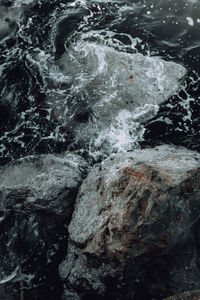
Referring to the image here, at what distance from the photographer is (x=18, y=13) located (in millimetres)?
9117

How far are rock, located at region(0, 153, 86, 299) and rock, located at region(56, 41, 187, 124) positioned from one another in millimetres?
2118

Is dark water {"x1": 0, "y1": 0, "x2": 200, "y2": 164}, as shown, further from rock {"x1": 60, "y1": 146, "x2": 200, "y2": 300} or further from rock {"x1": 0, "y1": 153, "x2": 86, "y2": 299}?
rock {"x1": 60, "y1": 146, "x2": 200, "y2": 300}

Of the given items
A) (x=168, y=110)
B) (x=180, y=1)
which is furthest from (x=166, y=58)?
(x=180, y=1)

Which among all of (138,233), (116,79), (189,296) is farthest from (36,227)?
(116,79)

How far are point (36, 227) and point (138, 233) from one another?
2.27 m

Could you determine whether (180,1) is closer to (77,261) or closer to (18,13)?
(18,13)

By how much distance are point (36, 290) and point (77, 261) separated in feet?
2.85

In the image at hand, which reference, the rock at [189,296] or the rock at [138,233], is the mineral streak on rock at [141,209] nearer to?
the rock at [138,233]

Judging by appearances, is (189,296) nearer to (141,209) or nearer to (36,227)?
(141,209)

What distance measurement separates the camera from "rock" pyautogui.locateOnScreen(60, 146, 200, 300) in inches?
154

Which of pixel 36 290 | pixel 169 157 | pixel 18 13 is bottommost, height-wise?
pixel 36 290

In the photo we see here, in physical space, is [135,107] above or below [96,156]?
above

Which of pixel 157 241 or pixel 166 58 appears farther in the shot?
pixel 166 58

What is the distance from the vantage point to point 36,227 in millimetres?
5242
